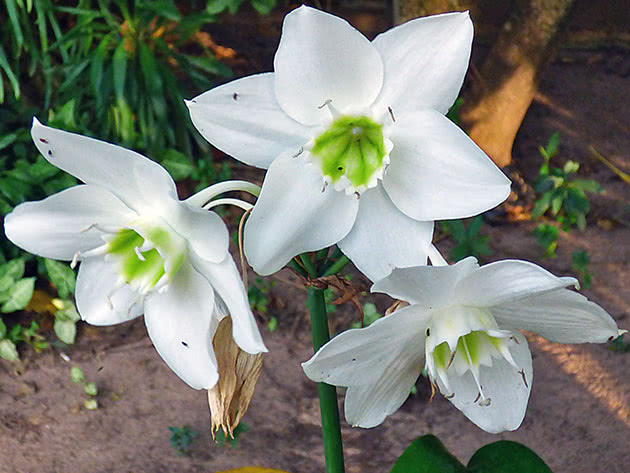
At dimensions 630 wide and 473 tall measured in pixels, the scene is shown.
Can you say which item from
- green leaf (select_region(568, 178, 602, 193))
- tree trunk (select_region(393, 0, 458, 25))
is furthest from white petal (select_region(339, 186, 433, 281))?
green leaf (select_region(568, 178, 602, 193))

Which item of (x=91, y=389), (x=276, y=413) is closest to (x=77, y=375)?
(x=91, y=389)

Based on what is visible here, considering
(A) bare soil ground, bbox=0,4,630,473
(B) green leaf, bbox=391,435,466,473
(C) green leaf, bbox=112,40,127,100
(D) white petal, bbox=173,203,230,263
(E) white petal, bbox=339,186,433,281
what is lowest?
(A) bare soil ground, bbox=0,4,630,473

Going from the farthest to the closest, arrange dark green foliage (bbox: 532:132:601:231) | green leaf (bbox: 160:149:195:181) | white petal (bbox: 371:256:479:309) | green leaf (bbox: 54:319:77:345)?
1. dark green foliage (bbox: 532:132:601:231)
2. green leaf (bbox: 160:149:195:181)
3. green leaf (bbox: 54:319:77:345)
4. white petal (bbox: 371:256:479:309)

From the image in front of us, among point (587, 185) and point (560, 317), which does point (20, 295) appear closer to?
point (560, 317)

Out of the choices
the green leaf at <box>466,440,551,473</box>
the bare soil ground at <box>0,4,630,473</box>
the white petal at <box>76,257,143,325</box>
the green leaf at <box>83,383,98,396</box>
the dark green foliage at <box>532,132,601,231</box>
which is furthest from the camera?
the dark green foliage at <box>532,132,601,231</box>

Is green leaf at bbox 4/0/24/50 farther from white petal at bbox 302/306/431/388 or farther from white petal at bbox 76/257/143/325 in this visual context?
white petal at bbox 302/306/431/388

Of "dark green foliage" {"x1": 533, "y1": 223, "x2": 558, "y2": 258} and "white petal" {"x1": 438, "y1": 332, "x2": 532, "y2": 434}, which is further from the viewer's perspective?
"dark green foliage" {"x1": 533, "y1": 223, "x2": 558, "y2": 258}

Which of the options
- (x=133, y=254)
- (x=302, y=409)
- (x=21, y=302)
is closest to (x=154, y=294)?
(x=133, y=254)
